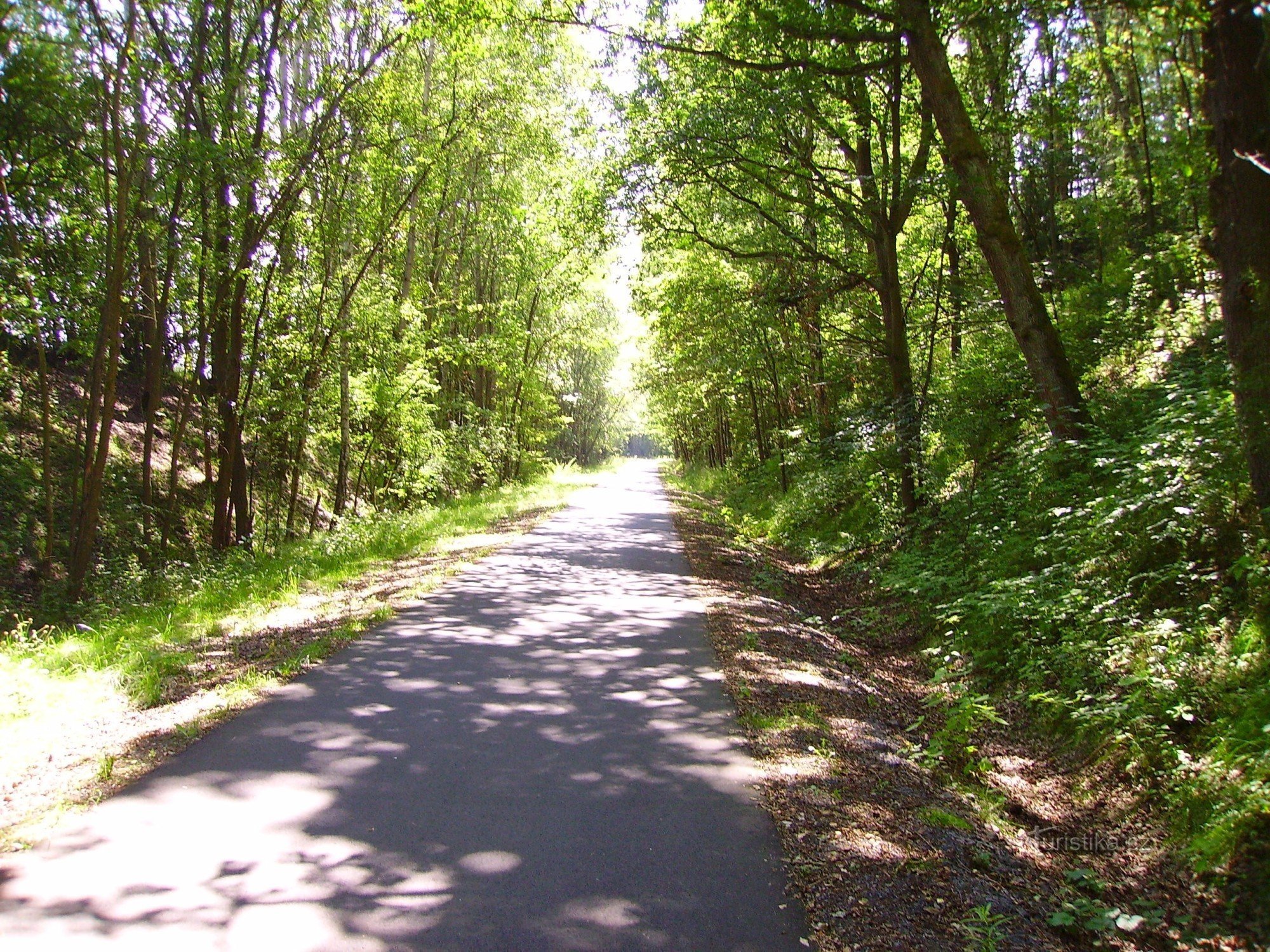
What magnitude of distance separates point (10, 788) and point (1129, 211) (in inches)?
672

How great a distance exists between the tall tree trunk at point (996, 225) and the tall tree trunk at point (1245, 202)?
3.39 m

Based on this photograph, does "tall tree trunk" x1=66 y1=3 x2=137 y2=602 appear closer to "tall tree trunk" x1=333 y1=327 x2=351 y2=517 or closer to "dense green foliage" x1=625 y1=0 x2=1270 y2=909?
"tall tree trunk" x1=333 y1=327 x2=351 y2=517

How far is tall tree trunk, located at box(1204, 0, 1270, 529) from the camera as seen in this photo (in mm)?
4609

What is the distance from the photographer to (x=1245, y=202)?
4.74m

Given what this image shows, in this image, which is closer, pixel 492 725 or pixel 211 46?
pixel 492 725

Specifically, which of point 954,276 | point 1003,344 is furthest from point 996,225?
point 1003,344

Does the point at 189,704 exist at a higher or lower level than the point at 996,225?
lower

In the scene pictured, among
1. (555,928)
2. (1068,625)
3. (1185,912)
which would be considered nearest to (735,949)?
(555,928)

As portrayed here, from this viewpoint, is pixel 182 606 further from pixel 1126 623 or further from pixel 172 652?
pixel 1126 623

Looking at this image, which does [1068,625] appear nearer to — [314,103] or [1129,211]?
[1129,211]

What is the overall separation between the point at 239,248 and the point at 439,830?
42.8 ft

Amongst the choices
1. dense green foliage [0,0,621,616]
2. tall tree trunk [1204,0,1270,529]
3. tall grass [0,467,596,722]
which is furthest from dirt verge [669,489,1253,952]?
dense green foliage [0,0,621,616]

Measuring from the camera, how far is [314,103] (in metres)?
15.1

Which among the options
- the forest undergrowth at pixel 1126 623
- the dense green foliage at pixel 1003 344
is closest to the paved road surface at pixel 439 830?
the forest undergrowth at pixel 1126 623
